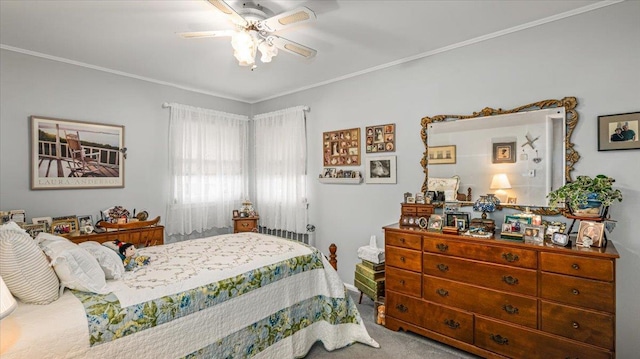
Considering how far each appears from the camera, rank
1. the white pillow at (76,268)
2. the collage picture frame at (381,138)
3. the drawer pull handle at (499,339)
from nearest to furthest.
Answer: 1. the white pillow at (76,268)
2. the drawer pull handle at (499,339)
3. the collage picture frame at (381,138)

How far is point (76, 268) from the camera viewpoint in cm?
167

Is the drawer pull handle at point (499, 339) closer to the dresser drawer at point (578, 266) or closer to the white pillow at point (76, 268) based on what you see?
the dresser drawer at point (578, 266)

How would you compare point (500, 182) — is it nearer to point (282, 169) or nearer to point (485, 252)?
point (485, 252)

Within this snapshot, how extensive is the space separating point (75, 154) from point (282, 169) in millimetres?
2333

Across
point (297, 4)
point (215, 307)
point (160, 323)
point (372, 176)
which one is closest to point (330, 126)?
point (372, 176)

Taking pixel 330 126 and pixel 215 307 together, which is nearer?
pixel 215 307

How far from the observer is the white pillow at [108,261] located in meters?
1.88

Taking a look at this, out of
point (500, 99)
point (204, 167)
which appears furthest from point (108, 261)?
point (500, 99)

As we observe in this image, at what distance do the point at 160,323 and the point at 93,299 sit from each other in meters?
0.35

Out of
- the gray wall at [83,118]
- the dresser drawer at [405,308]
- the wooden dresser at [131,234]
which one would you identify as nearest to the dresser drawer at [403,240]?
the dresser drawer at [405,308]

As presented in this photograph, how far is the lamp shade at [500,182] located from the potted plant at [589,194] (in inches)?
18.6

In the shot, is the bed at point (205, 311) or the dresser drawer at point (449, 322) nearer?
the bed at point (205, 311)

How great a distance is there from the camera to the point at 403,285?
2.73 metres

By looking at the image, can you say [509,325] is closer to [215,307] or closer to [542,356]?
[542,356]
